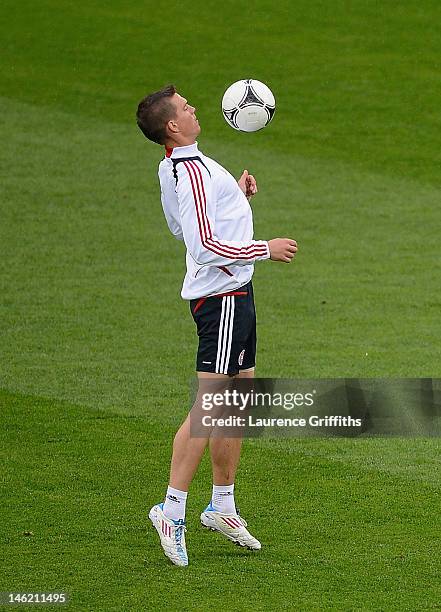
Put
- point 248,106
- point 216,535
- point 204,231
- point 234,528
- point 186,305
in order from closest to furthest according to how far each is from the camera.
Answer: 1. point 204,231
2. point 234,528
3. point 216,535
4. point 248,106
5. point 186,305

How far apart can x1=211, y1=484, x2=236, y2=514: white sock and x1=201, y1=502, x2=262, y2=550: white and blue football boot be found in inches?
0.8

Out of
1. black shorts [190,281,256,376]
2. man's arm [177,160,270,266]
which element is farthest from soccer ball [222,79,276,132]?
black shorts [190,281,256,376]

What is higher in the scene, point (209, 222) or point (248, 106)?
point (248, 106)

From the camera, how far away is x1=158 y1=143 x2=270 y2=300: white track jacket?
5129 mm

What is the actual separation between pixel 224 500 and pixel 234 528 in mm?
143

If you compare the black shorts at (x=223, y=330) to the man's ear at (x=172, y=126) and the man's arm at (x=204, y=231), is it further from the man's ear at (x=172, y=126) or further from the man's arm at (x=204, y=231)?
the man's ear at (x=172, y=126)

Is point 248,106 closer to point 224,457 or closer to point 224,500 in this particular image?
point 224,457

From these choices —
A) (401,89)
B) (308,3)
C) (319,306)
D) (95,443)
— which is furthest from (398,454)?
(308,3)

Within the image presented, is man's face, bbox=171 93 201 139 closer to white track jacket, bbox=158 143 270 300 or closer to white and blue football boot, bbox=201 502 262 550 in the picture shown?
white track jacket, bbox=158 143 270 300

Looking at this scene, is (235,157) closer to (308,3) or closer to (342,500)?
(308,3)

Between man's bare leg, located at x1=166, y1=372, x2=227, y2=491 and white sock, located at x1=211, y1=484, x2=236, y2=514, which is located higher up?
man's bare leg, located at x1=166, y1=372, x2=227, y2=491

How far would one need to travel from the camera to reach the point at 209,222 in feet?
16.8

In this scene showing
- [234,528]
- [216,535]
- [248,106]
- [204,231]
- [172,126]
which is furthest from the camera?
[248,106]

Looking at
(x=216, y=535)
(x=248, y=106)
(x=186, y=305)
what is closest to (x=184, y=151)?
(x=248, y=106)
